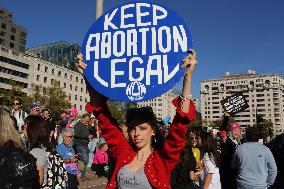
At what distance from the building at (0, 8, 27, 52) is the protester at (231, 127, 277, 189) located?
294 feet

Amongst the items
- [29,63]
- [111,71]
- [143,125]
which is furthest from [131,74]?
[29,63]

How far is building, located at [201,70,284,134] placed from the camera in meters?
176

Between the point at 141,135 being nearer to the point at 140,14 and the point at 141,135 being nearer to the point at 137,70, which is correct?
the point at 137,70

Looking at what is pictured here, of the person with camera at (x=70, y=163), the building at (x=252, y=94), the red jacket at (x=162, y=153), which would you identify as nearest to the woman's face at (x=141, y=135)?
the red jacket at (x=162, y=153)

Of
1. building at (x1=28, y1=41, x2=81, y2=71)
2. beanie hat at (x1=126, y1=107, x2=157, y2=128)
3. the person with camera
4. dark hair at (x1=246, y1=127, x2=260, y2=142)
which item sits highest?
building at (x1=28, y1=41, x2=81, y2=71)

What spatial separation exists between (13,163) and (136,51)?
1.53 m

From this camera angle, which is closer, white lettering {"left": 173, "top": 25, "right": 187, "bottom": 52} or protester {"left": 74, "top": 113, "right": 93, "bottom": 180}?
white lettering {"left": 173, "top": 25, "right": 187, "bottom": 52}

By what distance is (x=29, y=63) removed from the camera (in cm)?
8056

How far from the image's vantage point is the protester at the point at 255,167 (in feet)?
17.8

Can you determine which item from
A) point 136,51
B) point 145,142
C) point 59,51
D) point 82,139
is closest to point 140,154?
point 145,142

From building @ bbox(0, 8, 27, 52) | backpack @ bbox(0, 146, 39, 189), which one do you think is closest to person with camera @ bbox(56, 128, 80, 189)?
backpack @ bbox(0, 146, 39, 189)

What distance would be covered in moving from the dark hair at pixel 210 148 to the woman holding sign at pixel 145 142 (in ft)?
10.1

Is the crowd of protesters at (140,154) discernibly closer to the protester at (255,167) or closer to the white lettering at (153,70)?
the protester at (255,167)

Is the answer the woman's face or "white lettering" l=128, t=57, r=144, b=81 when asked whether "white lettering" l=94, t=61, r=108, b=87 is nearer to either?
"white lettering" l=128, t=57, r=144, b=81
